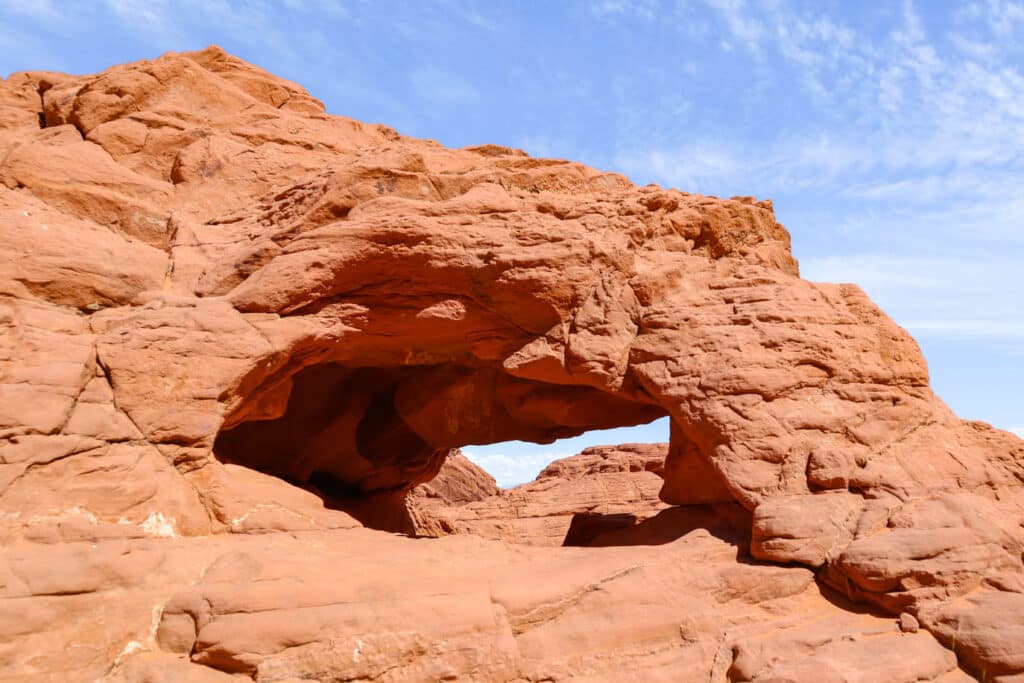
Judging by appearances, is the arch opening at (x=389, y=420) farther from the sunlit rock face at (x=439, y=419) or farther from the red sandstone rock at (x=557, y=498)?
the red sandstone rock at (x=557, y=498)

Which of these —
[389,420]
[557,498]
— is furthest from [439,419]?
[557,498]

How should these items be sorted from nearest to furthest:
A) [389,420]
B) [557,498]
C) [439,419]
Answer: [439,419]
[389,420]
[557,498]

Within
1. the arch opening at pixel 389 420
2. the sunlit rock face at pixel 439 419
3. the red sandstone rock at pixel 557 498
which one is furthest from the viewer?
the red sandstone rock at pixel 557 498

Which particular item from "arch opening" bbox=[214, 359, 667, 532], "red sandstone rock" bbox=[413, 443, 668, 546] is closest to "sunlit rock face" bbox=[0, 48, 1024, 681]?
"arch opening" bbox=[214, 359, 667, 532]

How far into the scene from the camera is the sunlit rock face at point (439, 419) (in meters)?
5.25

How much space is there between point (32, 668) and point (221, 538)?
5.05ft

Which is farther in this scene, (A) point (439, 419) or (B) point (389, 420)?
(B) point (389, 420)

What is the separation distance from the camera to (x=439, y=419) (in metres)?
9.30

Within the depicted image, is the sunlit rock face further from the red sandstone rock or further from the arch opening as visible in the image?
the red sandstone rock

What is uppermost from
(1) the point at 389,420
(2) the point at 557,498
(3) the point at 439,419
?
(3) the point at 439,419

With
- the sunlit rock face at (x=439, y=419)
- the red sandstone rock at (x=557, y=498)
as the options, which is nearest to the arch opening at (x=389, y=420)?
the sunlit rock face at (x=439, y=419)

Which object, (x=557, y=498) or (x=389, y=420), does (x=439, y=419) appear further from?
(x=557, y=498)

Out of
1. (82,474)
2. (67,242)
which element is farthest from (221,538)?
(67,242)

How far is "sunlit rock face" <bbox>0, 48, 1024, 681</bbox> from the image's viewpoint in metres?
5.25
